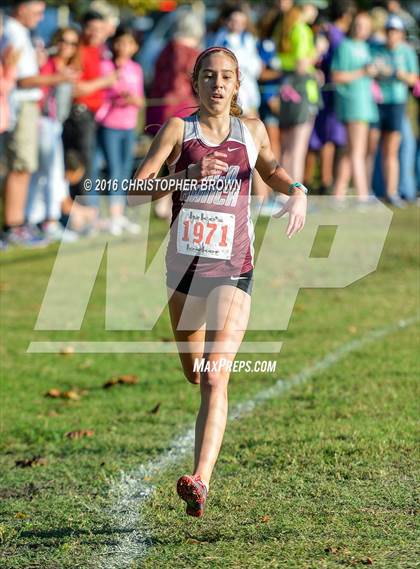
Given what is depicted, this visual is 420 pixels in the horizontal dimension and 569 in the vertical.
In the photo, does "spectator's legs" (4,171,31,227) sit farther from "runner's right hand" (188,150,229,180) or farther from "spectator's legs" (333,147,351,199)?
"runner's right hand" (188,150,229,180)

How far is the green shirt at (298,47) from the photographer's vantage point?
1484 centimetres

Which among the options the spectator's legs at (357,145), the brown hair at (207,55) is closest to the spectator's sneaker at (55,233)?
the spectator's legs at (357,145)

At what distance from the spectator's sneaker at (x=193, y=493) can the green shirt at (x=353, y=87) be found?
11.3 metres

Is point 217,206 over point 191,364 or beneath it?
over

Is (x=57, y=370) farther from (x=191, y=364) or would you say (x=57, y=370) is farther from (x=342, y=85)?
(x=342, y=85)

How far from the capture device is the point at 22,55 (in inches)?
506

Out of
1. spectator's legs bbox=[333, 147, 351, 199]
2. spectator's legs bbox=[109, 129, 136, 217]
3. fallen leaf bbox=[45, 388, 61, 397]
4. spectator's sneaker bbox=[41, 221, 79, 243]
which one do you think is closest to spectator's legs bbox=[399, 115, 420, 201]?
spectator's legs bbox=[333, 147, 351, 199]

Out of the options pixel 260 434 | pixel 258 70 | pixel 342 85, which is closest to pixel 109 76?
pixel 258 70

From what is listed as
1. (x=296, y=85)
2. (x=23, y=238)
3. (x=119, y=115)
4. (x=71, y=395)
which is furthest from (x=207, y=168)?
(x=296, y=85)

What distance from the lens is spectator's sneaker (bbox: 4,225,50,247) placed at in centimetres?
1325

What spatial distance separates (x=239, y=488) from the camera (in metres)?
5.55

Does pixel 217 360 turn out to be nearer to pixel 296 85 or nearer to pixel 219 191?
pixel 219 191

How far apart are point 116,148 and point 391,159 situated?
13.9 ft

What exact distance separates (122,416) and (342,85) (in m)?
9.30
